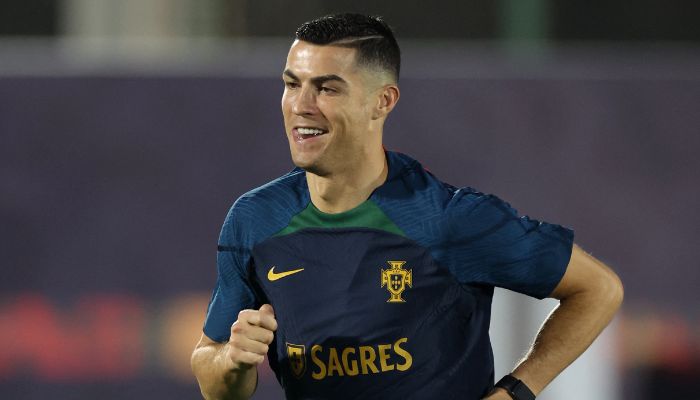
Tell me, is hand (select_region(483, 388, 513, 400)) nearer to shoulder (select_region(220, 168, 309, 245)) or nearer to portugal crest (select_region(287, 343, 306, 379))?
portugal crest (select_region(287, 343, 306, 379))

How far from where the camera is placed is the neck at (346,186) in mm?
3600

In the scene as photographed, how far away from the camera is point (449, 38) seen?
7660 mm

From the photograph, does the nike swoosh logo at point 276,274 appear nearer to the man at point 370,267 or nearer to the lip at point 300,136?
the man at point 370,267

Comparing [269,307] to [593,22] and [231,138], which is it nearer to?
[231,138]

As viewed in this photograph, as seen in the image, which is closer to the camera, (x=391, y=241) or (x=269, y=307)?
(x=269, y=307)

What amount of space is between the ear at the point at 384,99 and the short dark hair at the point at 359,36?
0.17 feet

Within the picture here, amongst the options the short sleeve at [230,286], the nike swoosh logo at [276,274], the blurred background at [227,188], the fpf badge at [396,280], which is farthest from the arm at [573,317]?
the blurred background at [227,188]

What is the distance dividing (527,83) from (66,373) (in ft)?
9.23

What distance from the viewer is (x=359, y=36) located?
3.59 metres

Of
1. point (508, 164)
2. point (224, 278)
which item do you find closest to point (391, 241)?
point (224, 278)

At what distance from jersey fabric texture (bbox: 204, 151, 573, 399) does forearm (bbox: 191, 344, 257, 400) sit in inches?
4.8

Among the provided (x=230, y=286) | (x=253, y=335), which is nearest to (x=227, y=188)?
(x=230, y=286)

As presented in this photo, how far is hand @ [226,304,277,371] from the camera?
324 centimetres

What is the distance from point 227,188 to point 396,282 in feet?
10.4
